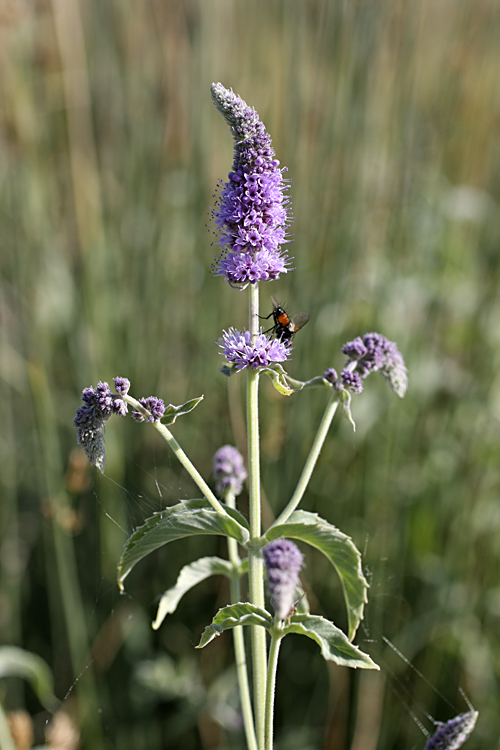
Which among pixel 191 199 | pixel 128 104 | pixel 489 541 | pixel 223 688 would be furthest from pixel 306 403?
pixel 128 104

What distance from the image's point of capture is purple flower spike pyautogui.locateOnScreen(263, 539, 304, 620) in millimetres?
989

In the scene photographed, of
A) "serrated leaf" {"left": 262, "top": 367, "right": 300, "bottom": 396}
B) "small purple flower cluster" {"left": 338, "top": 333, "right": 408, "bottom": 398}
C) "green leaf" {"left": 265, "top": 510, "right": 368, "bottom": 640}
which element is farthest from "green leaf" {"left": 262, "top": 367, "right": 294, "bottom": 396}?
"green leaf" {"left": 265, "top": 510, "right": 368, "bottom": 640}

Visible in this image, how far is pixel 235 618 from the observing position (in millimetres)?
1090

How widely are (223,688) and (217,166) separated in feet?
10.8

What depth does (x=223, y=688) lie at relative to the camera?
262 centimetres

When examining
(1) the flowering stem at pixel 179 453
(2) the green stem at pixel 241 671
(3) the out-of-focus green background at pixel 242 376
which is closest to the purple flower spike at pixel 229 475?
(2) the green stem at pixel 241 671

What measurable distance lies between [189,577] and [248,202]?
77 centimetres

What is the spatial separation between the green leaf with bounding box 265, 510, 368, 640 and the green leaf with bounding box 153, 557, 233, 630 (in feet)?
0.84

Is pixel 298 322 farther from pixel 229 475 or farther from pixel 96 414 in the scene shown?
pixel 96 414

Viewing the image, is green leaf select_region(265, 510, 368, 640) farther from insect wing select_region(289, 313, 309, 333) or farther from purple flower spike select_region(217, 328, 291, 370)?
insect wing select_region(289, 313, 309, 333)

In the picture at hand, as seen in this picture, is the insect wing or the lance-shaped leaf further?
the insect wing

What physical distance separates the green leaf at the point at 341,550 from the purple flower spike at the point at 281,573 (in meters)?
0.03

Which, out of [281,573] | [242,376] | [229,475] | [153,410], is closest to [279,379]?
[153,410]

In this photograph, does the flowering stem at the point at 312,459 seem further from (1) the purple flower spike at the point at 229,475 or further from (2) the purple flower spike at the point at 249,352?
(1) the purple flower spike at the point at 229,475
